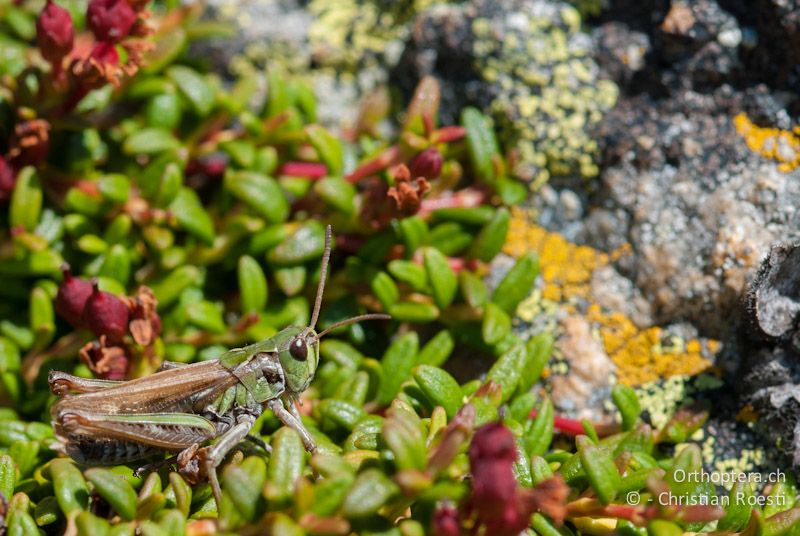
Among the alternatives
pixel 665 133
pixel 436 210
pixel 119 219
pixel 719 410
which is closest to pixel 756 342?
pixel 719 410

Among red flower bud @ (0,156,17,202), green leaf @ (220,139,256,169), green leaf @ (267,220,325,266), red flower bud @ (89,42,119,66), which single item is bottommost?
green leaf @ (267,220,325,266)

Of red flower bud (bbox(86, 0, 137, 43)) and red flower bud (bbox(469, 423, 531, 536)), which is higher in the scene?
red flower bud (bbox(86, 0, 137, 43))

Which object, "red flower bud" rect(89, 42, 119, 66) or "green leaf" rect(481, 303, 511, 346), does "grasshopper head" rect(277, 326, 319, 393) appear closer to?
"green leaf" rect(481, 303, 511, 346)

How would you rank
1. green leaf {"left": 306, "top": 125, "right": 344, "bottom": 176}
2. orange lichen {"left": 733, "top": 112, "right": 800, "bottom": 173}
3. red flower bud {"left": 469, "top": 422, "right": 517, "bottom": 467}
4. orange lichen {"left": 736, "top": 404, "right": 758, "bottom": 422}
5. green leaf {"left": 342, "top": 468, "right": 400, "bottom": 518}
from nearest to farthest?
1. red flower bud {"left": 469, "top": 422, "right": 517, "bottom": 467}
2. green leaf {"left": 342, "top": 468, "right": 400, "bottom": 518}
3. orange lichen {"left": 736, "top": 404, "right": 758, "bottom": 422}
4. orange lichen {"left": 733, "top": 112, "right": 800, "bottom": 173}
5. green leaf {"left": 306, "top": 125, "right": 344, "bottom": 176}

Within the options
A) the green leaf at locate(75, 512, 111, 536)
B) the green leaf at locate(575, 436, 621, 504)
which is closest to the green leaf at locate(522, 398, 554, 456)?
the green leaf at locate(575, 436, 621, 504)

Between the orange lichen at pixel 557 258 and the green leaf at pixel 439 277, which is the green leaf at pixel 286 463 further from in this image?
the orange lichen at pixel 557 258

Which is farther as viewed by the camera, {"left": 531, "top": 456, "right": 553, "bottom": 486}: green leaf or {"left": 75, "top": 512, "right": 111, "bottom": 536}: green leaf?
{"left": 531, "top": 456, "right": 553, "bottom": 486}: green leaf

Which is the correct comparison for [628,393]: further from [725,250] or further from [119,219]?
[119,219]
